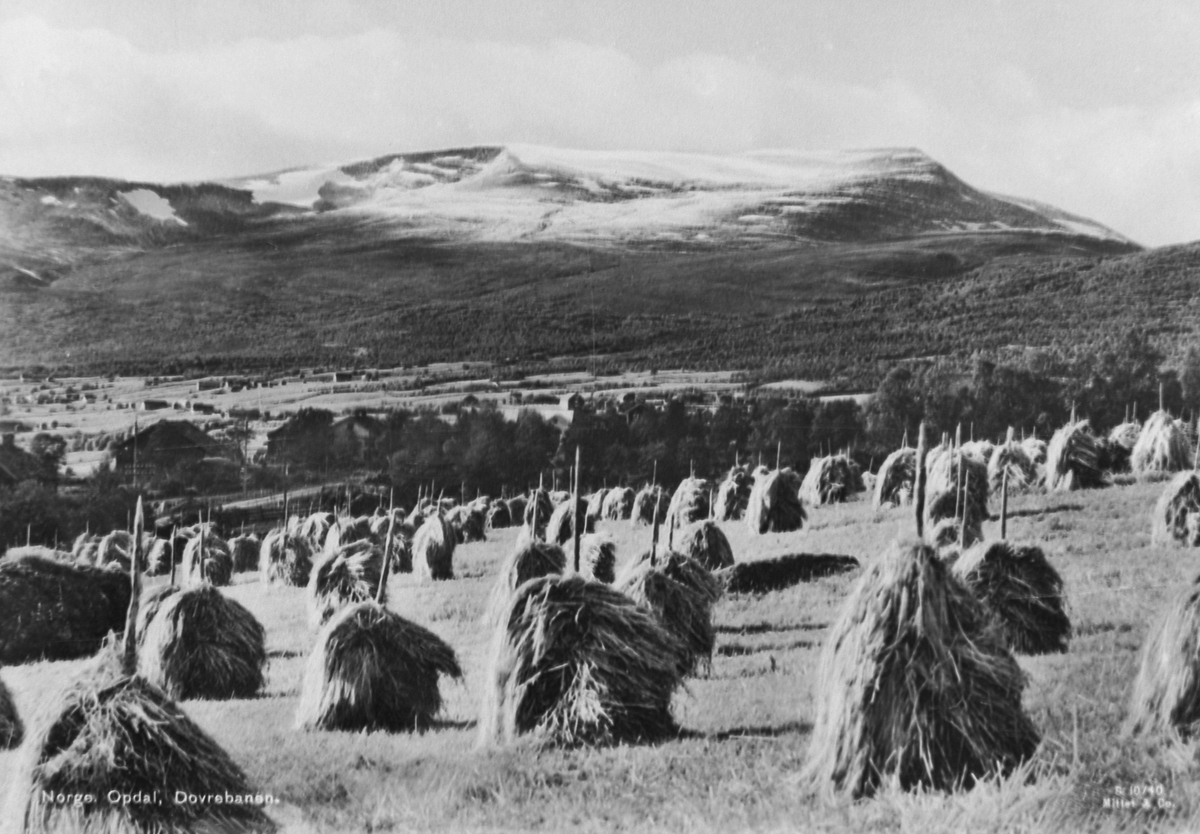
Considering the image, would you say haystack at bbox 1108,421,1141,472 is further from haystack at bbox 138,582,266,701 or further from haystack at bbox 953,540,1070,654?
haystack at bbox 138,582,266,701

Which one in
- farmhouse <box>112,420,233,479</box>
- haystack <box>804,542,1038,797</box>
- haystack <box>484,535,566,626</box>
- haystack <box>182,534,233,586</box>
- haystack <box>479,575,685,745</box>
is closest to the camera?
haystack <box>804,542,1038,797</box>

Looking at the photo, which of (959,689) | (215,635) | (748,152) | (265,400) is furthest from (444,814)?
(748,152)

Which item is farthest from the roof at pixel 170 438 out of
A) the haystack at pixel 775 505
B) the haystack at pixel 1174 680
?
the haystack at pixel 1174 680

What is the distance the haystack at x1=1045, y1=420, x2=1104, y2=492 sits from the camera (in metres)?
10.5

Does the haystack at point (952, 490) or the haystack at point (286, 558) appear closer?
the haystack at point (952, 490)

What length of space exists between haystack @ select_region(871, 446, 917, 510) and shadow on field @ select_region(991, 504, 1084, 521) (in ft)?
2.82

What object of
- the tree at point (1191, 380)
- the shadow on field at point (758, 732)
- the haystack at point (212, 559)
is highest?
the tree at point (1191, 380)

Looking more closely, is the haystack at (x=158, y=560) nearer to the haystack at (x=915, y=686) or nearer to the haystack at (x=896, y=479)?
the haystack at (x=896, y=479)

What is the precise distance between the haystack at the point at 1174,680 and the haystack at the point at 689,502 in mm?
4658

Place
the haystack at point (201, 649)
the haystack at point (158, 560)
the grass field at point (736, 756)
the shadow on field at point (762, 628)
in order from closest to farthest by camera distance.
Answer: the grass field at point (736, 756), the haystack at point (201, 649), the shadow on field at point (762, 628), the haystack at point (158, 560)

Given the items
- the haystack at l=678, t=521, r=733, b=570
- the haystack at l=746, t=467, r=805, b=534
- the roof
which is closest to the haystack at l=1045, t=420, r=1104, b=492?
the haystack at l=746, t=467, r=805, b=534

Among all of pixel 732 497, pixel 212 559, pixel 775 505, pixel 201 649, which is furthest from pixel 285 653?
pixel 775 505

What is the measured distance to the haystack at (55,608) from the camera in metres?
8.23

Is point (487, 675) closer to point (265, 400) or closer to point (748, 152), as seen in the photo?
point (265, 400)
